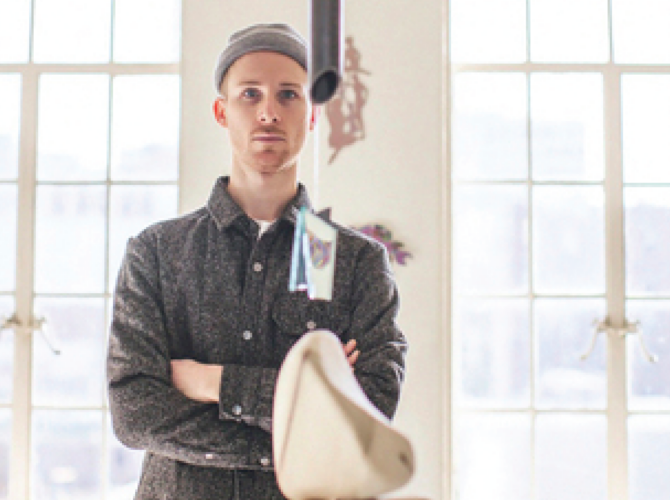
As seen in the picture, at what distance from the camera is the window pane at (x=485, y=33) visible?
322 centimetres

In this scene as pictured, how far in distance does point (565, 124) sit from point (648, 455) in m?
1.42

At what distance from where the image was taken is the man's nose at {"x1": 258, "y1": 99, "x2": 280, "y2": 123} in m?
1.16

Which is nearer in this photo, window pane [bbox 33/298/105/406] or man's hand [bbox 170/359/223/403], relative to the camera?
man's hand [bbox 170/359/223/403]

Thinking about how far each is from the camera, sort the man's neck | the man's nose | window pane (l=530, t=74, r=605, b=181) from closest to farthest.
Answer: the man's nose, the man's neck, window pane (l=530, t=74, r=605, b=181)

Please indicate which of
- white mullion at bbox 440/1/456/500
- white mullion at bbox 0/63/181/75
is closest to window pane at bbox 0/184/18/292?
white mullion at bbox 0/63/181/75

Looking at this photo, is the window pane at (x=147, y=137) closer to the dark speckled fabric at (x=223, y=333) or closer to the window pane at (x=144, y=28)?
the window pane at (x=144, y=28)

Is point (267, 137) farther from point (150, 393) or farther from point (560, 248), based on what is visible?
point (560, 248)

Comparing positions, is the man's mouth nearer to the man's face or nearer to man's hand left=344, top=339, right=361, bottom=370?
the man's face

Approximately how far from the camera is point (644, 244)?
10.4 feet

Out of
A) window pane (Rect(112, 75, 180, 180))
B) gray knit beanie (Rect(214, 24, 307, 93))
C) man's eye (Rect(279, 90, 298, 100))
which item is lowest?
man's eye (Rect(279, 90, 298, 100))

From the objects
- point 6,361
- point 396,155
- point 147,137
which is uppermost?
point 147,137

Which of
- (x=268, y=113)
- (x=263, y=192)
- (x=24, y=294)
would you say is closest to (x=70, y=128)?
(x=24, y=294)

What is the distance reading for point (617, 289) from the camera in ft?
10.3

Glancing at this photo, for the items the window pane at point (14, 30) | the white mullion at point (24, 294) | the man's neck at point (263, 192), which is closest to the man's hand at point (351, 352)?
the man's neck at point (263, 192)
